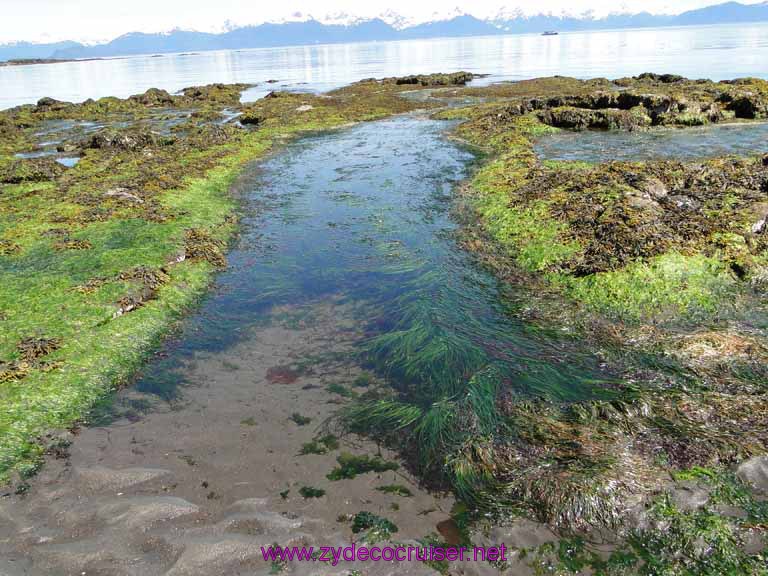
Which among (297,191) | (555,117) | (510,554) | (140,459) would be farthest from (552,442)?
(555,117)

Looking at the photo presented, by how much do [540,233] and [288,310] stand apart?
7.34 metres

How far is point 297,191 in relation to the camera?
19406 mm

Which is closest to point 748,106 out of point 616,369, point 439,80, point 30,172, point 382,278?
point 382,278

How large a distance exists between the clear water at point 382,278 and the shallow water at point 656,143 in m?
5.27

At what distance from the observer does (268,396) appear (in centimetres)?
777

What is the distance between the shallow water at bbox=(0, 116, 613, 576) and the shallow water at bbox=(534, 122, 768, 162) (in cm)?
1008

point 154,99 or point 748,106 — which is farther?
point 154,99

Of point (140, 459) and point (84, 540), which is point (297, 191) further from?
point (84, 540)

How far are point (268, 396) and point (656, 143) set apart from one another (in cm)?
2272

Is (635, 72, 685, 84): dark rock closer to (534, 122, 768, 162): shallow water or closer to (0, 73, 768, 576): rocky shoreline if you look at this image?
(534, 122, 768, 162): shallow water

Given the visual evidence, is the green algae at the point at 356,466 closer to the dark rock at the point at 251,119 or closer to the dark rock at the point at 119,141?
the dark rock at the point at 119,141

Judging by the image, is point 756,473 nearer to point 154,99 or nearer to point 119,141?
point 119,141

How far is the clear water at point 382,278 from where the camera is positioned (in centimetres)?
830

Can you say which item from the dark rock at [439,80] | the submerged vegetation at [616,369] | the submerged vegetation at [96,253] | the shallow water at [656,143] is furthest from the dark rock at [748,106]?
the dark rock at [439,80]
